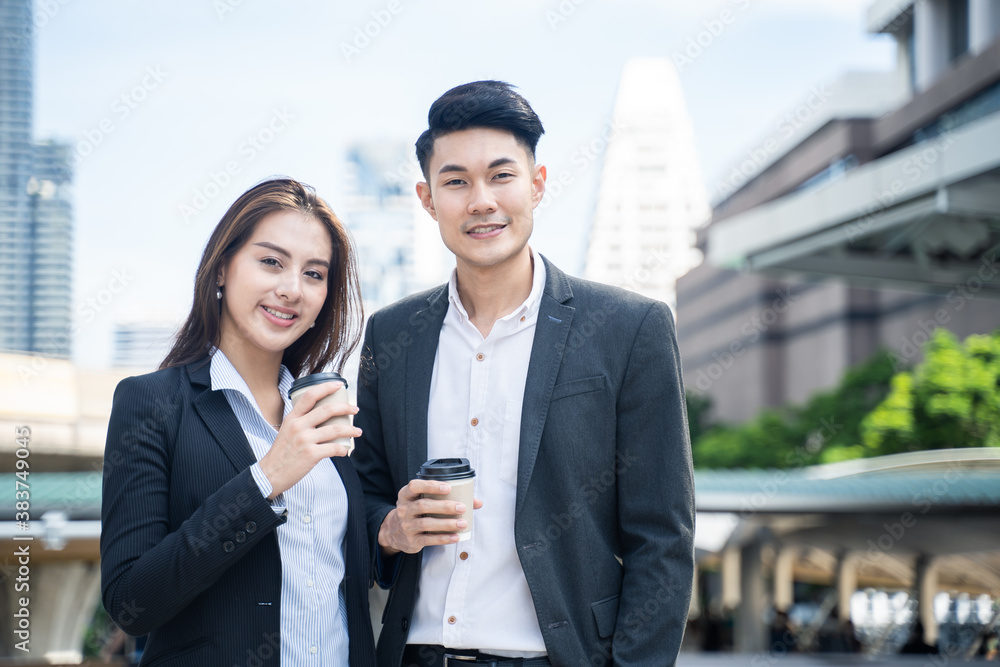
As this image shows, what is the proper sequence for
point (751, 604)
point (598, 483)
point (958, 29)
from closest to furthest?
point (598, 483)
point (751, 604)
point (958, 29)

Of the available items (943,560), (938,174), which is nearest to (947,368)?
(943,560)

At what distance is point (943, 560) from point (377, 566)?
78.3 ft

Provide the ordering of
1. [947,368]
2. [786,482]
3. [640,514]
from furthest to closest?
[947,368] → [786,482] → [640,514]

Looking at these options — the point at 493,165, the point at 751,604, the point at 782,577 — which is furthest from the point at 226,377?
the point at 782,577

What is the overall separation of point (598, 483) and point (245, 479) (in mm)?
898

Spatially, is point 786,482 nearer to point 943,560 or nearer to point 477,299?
point 943,560

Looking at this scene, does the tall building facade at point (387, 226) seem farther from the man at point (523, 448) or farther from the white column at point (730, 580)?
the man at point (523, 448)

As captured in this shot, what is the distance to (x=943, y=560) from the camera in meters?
21.9

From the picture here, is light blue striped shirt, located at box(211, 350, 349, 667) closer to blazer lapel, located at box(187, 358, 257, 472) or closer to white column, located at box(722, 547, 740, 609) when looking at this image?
blazer lapel, located at box(187, 358, 257, 472)

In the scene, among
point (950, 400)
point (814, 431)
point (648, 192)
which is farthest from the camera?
point (648, 192)

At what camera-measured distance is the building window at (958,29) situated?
92.4 feet

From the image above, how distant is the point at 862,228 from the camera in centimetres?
1482

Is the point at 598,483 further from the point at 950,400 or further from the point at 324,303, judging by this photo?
the point at 950,400

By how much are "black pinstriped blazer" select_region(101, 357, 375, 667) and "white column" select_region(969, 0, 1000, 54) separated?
2919cm
